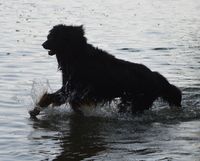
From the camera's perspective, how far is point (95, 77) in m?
9.21

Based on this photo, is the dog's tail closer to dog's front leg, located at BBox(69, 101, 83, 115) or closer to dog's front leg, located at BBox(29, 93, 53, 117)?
dog's front leg, located at BBox(69, 101, 83, 115)

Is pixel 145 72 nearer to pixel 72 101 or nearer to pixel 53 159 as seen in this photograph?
pixel 72 101

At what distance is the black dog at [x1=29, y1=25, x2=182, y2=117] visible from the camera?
9.02m

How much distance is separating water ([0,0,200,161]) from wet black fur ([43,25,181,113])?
0.93 ft

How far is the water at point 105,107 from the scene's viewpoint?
7270 mm

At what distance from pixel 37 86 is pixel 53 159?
3.27m

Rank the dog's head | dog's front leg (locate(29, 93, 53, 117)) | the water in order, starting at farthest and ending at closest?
dog's front leg (locate(29, 93, 53, 117)), the dog's head, the water

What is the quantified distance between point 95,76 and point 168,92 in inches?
49.9

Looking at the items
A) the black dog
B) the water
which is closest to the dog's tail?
the black dog

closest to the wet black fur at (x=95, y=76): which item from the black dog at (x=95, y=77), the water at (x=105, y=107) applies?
the black dog at (x=95, y=77)

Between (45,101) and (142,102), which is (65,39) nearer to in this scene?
(45,101)

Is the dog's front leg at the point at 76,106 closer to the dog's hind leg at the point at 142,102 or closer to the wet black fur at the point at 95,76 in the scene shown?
the wet black fur at the point at 95,76

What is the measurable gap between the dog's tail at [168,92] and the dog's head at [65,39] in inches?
56.2

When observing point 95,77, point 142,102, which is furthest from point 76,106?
point 142,102
